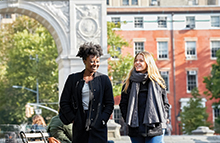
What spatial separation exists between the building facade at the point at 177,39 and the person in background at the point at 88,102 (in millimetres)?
34201

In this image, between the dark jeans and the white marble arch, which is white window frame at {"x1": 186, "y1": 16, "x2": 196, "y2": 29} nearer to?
the white marble arch

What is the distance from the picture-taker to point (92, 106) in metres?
5.96

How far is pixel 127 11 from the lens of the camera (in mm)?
40812

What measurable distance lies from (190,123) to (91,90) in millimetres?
27948

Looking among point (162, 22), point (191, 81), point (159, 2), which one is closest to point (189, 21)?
point (162, 22)

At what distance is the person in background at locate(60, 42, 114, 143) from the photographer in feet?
19.5

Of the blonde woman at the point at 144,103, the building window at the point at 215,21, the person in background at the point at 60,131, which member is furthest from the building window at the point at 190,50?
the blonde woman at the point at 144,103

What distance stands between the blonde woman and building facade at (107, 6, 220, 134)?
33.9m

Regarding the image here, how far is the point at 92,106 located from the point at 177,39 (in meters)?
35.7

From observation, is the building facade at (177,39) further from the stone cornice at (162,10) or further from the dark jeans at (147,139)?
the dark jeans at (147,139)

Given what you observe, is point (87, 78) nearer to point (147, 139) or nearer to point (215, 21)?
point (147, 139)

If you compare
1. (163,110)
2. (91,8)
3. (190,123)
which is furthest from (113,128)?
→ (190,123)

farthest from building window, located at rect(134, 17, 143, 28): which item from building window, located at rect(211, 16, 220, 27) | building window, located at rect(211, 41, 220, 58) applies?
building window, located at rect(211, 41, 220, 58)

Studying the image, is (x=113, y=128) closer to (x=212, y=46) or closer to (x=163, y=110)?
(x=163, y=110)
